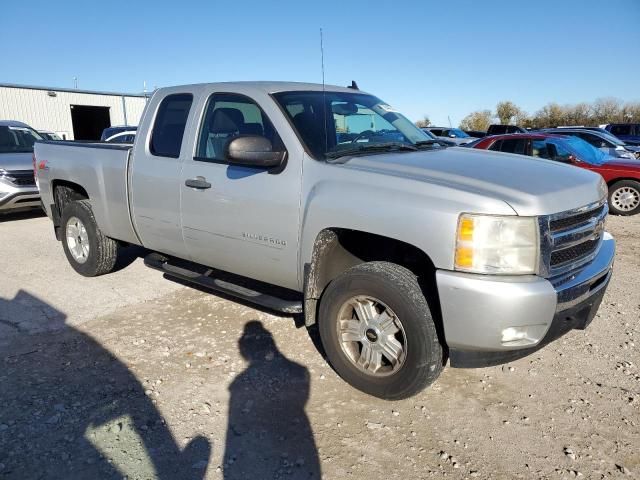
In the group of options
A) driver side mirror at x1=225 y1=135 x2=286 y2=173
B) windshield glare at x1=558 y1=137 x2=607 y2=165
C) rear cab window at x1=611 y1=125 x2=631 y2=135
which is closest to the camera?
driver side mirror at x1=225 y1=135 x2=286 y2=173

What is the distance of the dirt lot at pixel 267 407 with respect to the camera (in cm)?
260

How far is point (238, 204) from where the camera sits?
3.66 metres

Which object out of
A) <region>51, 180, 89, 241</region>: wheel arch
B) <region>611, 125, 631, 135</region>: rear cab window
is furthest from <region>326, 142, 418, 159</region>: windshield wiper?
<region>611, 125, 631, 135</region>: rear cab window

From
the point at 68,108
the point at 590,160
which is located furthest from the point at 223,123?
the point at 68,108

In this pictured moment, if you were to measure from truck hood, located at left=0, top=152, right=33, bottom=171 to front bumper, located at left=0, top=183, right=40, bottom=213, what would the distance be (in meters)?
0.33

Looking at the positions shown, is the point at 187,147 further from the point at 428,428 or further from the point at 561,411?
the point at 561,411

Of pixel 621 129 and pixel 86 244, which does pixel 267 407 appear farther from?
pixel 621 129

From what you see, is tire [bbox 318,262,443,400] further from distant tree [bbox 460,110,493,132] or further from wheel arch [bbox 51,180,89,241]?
distant tree [bbox 460,110,493,132]

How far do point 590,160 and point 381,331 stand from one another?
8.78m

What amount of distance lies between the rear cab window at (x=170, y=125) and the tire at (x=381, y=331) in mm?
1971

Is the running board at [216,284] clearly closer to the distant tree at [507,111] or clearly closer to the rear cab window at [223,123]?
the rear cab window at [223,123]

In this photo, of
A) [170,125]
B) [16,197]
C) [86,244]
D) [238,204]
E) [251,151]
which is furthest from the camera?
[16,197]

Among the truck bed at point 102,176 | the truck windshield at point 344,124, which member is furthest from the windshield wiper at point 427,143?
the truck bed at point 102,176

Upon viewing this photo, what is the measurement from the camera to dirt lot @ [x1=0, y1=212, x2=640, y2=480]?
2.60m
